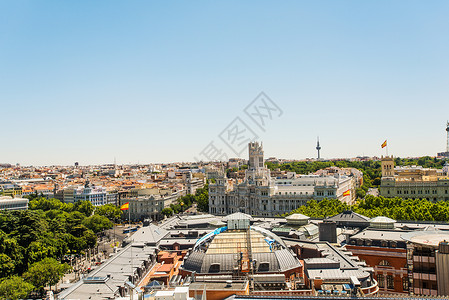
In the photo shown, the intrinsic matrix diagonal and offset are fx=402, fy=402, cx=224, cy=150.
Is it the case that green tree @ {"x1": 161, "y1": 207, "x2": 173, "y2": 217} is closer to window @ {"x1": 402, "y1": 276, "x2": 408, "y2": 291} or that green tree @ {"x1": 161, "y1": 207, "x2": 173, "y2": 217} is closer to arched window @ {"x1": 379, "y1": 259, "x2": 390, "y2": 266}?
arched window @ {"x1": 379, "y1": 259, "x2": 390, "y2": 266}

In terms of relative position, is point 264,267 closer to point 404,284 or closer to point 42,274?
point 404,284

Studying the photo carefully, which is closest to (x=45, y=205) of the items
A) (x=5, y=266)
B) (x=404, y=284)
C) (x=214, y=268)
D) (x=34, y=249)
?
(x=34, y=249)

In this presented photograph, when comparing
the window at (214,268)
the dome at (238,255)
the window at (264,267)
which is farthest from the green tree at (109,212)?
the window at (264,267)

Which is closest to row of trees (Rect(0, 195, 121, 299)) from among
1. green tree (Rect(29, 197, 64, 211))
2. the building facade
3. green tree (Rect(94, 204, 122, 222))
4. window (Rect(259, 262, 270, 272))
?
window (Rect(259, 262, 270, 272))

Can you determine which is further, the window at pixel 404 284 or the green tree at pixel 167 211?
the green tree at pixel 167 211

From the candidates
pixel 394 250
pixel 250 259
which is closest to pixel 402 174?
pixel 394 250

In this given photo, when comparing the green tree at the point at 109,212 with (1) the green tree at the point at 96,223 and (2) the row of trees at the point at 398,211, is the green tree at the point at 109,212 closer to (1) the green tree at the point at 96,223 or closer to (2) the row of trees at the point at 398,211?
(1) the green tree at the point at 96,223

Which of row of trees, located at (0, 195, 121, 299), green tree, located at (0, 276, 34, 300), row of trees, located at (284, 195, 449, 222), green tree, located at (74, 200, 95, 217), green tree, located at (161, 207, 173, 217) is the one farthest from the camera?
green tree, located at (161, 207, 173, 217)
